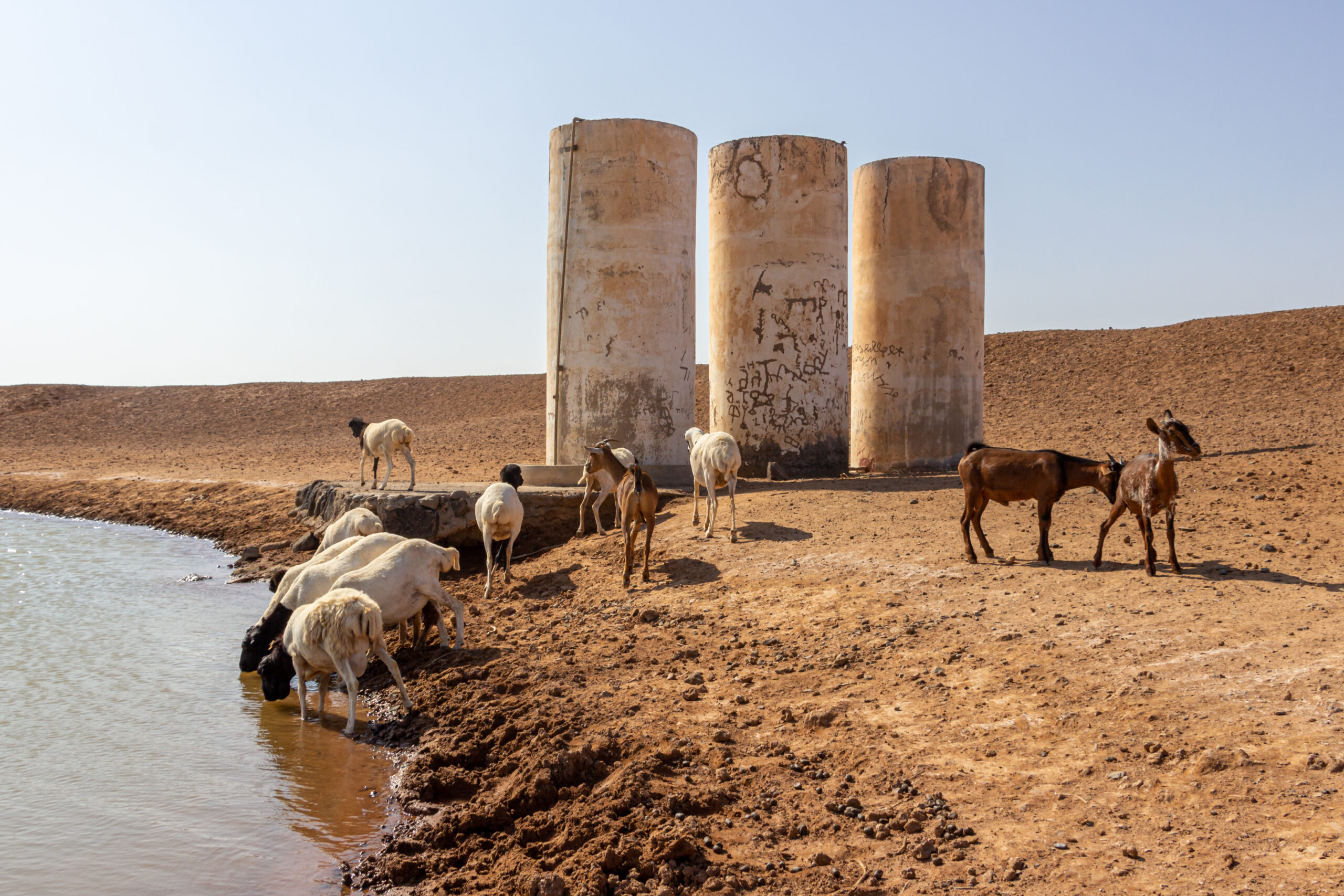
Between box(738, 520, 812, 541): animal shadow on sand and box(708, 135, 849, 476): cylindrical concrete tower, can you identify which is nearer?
box(738, 520, 812, 541): animal shadow on sand

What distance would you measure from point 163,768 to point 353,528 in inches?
162

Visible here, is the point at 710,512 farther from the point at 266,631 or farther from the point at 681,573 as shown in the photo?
the point at 266,631

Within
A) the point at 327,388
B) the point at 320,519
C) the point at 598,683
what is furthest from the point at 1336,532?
the point at 327,388

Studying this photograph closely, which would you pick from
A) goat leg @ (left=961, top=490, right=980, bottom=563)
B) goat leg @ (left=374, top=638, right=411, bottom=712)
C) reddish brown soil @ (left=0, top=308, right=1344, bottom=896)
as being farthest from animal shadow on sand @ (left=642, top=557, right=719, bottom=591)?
goat leg @ (left=374, top=638, right=411, bottom=712)

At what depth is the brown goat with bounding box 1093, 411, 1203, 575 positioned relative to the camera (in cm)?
848

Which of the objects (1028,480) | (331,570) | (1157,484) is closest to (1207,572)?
(1157,484)

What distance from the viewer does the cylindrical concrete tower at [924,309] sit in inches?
697

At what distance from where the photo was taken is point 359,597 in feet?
26.0

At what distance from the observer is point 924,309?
17.7 meters

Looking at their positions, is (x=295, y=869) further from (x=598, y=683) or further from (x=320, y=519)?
(x=320, y=519)

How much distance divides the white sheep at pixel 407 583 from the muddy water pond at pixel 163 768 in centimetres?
103

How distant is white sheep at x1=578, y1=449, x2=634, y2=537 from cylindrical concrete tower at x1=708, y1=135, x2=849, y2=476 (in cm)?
324

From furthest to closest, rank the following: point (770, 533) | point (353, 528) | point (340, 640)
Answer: point (770, 533)
point (353, 528)
point (340, 640)

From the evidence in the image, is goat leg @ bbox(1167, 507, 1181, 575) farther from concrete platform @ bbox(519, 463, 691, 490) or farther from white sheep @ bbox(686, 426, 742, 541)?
concrete platform @ bbox(519, 463, 691, 490)
